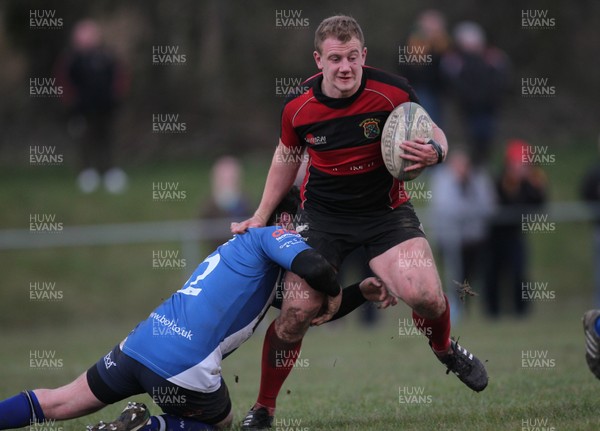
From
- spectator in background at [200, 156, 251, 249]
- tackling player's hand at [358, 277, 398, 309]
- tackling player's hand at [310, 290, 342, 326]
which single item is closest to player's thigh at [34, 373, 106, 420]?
tackling player's hand at [310, 290, 342, 326]

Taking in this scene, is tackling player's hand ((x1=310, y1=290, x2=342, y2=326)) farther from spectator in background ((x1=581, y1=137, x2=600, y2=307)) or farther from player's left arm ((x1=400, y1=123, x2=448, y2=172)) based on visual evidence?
spectator in background ((x1=581, y1=137, x2=600, y2=307))

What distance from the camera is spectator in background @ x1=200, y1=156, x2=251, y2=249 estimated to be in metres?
12.8

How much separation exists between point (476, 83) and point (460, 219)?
102 inches

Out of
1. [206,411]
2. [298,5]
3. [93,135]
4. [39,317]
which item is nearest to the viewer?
[206,411]

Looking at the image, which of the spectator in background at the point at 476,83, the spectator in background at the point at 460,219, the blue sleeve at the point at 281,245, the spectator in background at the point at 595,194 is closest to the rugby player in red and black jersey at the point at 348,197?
the blue sleeve at the point at 281,245

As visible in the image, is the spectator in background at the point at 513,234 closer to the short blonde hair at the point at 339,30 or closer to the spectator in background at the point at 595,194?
the spectator in background at the point at 595,194

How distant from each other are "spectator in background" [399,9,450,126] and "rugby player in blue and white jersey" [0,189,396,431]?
912 centimetres

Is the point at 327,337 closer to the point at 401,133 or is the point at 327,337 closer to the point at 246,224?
the point at 246,224

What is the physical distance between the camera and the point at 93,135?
15.7m

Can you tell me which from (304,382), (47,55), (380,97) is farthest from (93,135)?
(380,97)

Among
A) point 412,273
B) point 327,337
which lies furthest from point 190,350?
point 327,337

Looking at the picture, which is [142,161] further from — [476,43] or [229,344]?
[229,344]

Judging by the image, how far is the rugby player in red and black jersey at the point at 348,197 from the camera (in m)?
5.70

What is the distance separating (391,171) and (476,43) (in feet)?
30.7
